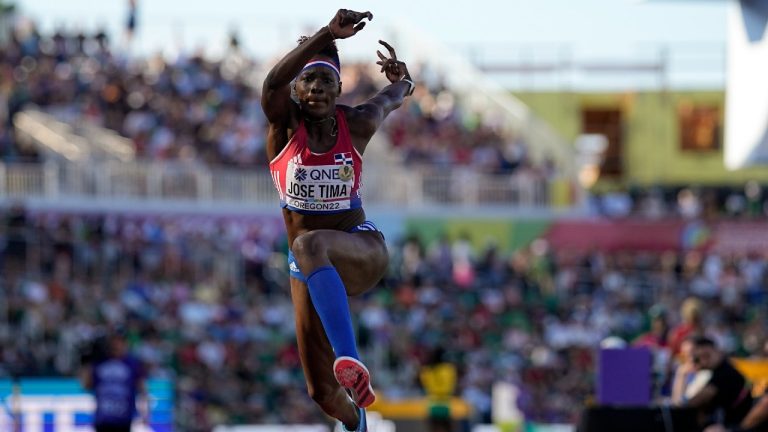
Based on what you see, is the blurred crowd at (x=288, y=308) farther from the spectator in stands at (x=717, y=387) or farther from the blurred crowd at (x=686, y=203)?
the spectator in stands at (x=717, y=387)

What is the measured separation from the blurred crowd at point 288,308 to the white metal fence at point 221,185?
49 centimetres

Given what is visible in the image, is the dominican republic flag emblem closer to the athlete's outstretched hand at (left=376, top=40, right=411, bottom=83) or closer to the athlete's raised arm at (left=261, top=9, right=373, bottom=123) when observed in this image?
the athlete's raised arm at (left=261, top=9, right=373, bottom=123)

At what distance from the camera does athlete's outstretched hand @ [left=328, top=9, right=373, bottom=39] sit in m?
7.91

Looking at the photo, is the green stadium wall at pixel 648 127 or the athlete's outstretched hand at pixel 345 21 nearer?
the athlete's outstretched hand at pixel 345 21

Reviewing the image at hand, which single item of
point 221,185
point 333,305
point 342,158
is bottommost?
point 333,305

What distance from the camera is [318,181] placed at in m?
8.41

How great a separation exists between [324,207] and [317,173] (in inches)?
8.6

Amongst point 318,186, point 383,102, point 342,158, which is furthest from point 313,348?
point 383,102

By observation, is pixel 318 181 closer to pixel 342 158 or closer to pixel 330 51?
pixel 342 158

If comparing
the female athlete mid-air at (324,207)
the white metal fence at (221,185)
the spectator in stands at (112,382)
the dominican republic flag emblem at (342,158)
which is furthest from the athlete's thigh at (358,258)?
the white metal fence at (221,185)

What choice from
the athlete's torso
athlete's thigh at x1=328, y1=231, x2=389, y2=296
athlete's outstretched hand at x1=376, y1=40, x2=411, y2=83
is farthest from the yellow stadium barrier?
the athlete's torso

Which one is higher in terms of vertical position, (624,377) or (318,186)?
(318,186)

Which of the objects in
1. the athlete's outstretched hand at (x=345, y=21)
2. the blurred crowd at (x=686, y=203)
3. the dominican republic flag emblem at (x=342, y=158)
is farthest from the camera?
the blurred crowd at (x=686, y=203)

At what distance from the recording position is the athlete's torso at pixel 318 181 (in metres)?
8.38
